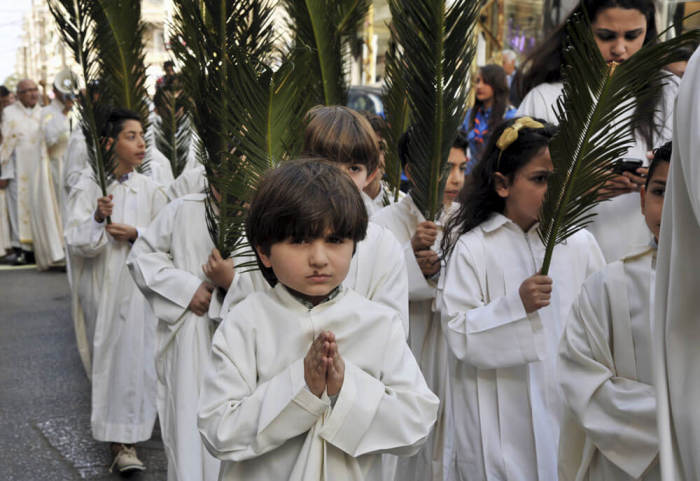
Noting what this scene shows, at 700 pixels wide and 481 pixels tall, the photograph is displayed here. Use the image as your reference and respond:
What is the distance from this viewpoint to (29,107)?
14180 millimetres

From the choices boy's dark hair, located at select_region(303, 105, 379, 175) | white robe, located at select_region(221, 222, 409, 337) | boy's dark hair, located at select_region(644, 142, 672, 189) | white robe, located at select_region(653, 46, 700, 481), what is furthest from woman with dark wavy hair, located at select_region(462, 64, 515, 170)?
white robe, located at select_region(653, 46, 700, 481)

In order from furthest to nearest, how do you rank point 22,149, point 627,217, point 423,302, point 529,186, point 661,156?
point 22,149 → point 423,302 → point 627,217 → point 529,186 → point 661,156

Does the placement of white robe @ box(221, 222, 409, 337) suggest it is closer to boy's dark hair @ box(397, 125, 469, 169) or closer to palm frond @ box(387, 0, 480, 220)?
palm frond @ box(387, 0, 480, 220)

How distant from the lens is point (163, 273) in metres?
4.41

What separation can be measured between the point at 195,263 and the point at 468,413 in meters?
1.43

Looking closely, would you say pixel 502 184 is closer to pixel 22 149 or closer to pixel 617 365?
pixel 617 365

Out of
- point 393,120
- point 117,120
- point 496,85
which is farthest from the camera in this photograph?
point 496,85

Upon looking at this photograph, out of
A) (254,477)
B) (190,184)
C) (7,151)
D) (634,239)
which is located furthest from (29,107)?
(254,477)

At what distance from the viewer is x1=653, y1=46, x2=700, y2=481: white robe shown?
183cm

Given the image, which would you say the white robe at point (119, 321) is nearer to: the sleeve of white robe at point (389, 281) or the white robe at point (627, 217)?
the white robe at point (627, 217)

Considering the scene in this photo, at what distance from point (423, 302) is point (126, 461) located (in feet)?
6.92

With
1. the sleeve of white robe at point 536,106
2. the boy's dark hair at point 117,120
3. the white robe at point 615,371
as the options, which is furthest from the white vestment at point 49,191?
the white robe at point 615,371

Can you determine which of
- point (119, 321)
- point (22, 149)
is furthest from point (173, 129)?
point (22, 149)

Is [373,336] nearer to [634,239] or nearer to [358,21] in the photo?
[634,239]
